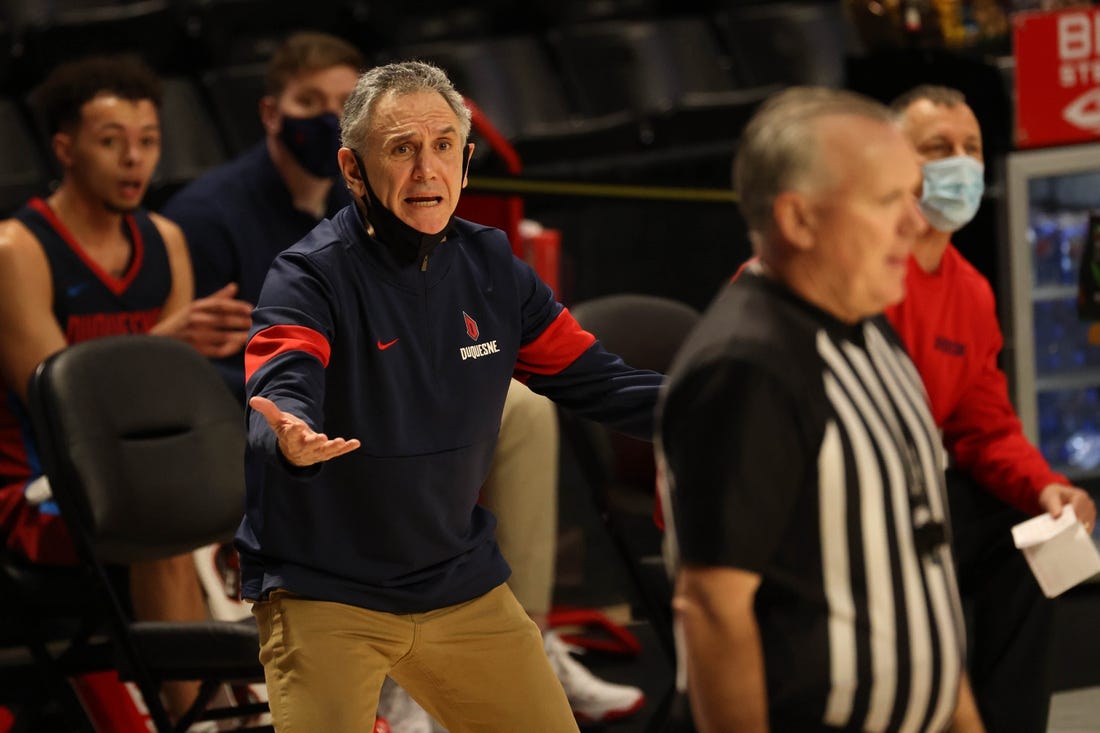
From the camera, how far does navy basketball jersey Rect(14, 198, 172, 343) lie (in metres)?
4.07

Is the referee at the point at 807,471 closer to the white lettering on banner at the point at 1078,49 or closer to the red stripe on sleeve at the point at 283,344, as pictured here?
the red stripe on sleeve at the point at 283,344

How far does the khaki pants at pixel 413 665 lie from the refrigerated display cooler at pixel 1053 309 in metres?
2.86

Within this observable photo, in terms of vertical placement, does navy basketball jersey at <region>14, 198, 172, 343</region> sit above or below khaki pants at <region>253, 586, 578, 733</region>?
above

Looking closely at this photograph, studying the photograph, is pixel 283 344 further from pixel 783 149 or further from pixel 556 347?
pixel 783 149

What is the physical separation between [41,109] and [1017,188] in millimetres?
2902

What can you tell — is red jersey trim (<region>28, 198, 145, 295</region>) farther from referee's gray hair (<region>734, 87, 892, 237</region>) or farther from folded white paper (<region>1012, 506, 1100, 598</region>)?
referee's gray hair (<region>734, 87, 892, 237</region>)

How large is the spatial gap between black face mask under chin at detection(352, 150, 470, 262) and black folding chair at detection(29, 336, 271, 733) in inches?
41.7

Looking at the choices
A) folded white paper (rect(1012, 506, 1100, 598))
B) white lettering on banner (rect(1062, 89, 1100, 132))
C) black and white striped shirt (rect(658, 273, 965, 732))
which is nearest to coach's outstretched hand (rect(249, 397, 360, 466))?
black and white striped shirt (rect(658, 273, 965, 732))

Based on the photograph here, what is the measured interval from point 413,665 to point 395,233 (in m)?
0.69

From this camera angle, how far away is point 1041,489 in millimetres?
3479

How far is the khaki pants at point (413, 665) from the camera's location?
7.98 ft

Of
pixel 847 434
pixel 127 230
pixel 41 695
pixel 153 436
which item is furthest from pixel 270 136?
pixel 847 434

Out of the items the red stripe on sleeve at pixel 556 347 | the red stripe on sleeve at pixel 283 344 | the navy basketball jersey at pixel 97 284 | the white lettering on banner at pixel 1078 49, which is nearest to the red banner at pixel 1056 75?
the white lettering on banner at pixel 1078 49

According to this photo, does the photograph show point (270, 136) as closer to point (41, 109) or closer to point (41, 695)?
point (41, 109)
